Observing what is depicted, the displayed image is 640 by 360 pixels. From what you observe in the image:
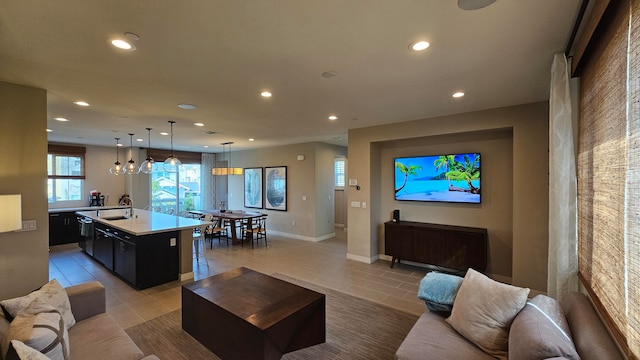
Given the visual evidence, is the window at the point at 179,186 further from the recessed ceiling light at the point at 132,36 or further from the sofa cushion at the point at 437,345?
the sofa cushion at the point at 437,345

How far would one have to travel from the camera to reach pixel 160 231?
4055 mm

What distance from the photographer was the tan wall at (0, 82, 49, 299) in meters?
2.85

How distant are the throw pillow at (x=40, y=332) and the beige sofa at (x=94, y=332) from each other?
0.44 feet

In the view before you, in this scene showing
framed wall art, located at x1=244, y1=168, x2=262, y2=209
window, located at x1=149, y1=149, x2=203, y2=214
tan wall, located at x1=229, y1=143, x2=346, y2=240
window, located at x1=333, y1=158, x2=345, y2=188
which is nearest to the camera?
tan wall, located at x1=229, y1=143, x2=346, y2=240

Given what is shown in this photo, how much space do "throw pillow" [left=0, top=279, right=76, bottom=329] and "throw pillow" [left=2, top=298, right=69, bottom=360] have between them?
0.40 ft

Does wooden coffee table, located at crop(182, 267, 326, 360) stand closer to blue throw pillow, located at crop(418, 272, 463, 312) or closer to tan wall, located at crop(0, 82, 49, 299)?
blue throw pillow, located at crop(418, 272, 463, 312)

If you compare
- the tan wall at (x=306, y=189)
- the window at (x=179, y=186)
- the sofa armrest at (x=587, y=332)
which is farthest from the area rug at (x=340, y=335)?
the window at (x=179, y=186)

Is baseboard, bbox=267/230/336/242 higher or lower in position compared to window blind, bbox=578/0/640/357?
lower

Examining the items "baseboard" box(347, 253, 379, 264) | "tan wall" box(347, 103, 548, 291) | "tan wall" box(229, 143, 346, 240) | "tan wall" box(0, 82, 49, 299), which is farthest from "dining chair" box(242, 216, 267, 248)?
"tan wall" box(0, 82, 49, 299)

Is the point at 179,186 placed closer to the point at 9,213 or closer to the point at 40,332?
the point at 9,213

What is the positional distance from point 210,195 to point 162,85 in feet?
23.7

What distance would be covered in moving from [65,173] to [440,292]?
30.3 feet

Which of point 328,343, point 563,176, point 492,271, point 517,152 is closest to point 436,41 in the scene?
point 563,176

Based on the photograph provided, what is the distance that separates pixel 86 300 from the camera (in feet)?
7.61
